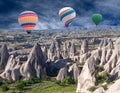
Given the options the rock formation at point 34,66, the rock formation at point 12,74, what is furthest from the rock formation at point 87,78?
the rock formation at point 12,74

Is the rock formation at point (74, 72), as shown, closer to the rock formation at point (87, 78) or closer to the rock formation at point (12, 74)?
the rock formation at point (87, 78)

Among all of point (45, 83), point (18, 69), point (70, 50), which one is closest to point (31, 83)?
point (45, 83)

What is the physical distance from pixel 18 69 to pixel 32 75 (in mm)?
4461

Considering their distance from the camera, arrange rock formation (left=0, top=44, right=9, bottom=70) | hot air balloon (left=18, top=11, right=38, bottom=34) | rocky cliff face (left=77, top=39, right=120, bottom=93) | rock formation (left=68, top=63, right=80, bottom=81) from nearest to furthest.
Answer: rocky cliff face (left=77, top=39, right=120, bottom=93)
rock formation (left=68, top=63, right=80, bottom=81)
rock formation (left=0, top=44, right=9, bottom=70)
hot air balloon (left=18, top=11, right=38, bottom=34)

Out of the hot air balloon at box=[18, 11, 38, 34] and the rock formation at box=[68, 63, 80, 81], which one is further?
the hot air balloon at box=[18, 11, 38, 34]

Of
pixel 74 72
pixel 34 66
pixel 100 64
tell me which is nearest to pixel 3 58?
pixel 34 66

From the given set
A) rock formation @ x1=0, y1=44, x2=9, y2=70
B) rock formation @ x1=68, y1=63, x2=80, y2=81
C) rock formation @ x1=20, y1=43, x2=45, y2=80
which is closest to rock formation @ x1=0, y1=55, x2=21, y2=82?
rock formation @ x1=20, y1=43, x2=45, y2=80

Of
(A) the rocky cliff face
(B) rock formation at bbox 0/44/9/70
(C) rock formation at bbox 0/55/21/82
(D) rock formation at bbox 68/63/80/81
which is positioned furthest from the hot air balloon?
(D) rock formation at bbox 68/63/80/81

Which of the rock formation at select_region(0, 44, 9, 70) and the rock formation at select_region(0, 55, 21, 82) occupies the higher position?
the rock formation at select_region(0, 44, 9, 70)

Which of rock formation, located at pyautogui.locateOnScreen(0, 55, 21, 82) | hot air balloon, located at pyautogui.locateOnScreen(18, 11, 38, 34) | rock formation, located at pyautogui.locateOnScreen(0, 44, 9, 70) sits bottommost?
rock formation, located at pyautogui.locateOnScreen(0, 55, 21, 82)

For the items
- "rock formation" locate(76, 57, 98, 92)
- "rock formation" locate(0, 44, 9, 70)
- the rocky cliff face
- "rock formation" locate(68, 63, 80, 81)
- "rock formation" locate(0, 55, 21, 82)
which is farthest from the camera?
"rock formation" locate(0, 44, 9, 70)

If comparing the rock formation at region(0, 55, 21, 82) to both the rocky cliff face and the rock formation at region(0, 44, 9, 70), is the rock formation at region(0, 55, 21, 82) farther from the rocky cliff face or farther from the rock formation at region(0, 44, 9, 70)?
the rocky cliff face

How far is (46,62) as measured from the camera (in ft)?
309

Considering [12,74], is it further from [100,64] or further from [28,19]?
[28,19]
